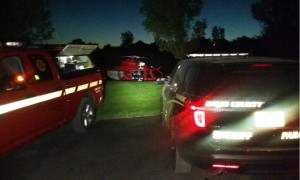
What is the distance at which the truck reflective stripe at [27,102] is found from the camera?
5375 millimetres

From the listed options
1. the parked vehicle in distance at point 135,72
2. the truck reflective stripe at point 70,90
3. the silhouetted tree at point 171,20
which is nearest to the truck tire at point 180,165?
the truck reflective stripe at point 70,90

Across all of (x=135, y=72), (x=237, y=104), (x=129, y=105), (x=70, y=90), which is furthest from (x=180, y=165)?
(x=135, y=72)

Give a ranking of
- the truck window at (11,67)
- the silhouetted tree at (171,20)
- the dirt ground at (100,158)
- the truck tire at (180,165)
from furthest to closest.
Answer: the silhouetted tree at (171,20) < the truck window at (11,67) < the dirt ground at (100,158) < the truck tire at (180,165)

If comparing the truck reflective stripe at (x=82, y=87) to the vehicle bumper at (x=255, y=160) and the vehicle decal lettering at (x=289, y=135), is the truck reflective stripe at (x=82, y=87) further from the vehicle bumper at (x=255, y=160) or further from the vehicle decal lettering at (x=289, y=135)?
the vehicle decal lettering at (x=289, y=135)

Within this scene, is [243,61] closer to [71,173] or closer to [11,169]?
[71,173]

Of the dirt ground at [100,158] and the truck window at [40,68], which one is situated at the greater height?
the truck window at [40,68]

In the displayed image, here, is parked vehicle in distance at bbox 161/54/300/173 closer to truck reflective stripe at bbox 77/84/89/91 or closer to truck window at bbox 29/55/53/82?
truck window at bbox 29/55/53/82

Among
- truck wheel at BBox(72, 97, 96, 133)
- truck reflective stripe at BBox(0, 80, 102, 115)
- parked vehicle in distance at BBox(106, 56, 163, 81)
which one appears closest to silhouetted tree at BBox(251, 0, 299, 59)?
parked vehicle in distance at BBox(106, 56, 163, 81)

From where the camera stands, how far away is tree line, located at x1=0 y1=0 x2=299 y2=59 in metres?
24.5

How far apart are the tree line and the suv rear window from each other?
17.2 meters

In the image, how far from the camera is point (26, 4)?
25047mm

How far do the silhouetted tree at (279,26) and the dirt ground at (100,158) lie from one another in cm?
1874

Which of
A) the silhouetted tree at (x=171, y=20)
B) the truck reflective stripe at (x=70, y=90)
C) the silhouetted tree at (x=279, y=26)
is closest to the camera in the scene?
the truck reflective stripe at (x=70, y=90)

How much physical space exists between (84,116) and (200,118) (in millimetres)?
4232
